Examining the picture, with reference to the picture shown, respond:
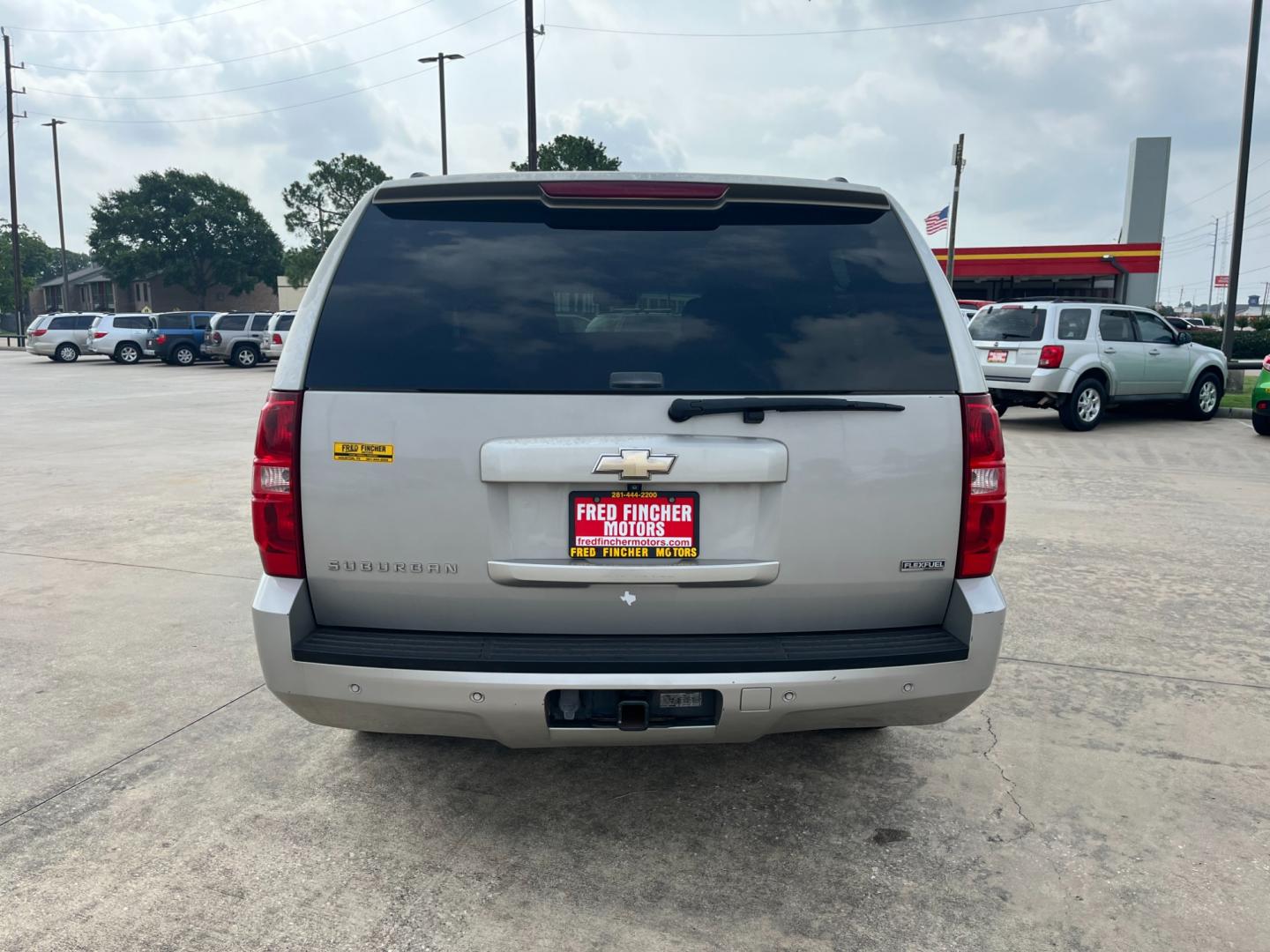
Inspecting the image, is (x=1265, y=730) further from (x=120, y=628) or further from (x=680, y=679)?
(x=120, y=628)

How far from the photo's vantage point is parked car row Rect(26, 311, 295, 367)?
1246 inches

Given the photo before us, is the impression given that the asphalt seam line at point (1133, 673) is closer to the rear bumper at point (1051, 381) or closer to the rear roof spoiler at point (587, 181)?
the rear roof spoiler at point (587, 181)

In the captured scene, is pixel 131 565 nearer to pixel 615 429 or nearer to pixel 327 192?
pixel 615 429

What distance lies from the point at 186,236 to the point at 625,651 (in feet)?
266

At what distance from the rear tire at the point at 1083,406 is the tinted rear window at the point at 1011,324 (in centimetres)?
96

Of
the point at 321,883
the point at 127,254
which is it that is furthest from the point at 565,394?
the point at 127,254

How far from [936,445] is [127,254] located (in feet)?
265

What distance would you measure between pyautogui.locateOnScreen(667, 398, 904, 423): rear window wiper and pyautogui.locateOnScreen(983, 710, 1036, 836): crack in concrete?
1582 millimetres

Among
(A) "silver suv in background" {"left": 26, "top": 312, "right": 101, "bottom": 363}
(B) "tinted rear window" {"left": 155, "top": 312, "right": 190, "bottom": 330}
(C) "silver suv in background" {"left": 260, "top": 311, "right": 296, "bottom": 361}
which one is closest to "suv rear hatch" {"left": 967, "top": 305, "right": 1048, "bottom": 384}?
(C) "silver suv in background" {"left": 260, "top": 311, "right": 296, "bottom": 361}

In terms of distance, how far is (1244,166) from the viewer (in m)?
19.2

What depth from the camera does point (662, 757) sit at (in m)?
3.81

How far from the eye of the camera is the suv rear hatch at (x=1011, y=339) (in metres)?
13.8

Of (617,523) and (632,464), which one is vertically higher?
(632,464)

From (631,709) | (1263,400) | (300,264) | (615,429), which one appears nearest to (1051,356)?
(1263,400)
